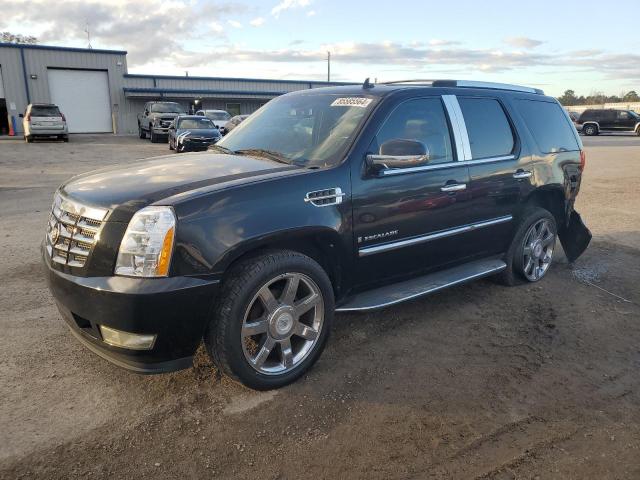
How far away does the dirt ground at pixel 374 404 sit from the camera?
2605 mm

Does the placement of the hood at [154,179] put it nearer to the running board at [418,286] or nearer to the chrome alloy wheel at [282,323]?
the chrome alloy wheel at [282,323]

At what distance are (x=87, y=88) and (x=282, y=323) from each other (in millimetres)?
36783

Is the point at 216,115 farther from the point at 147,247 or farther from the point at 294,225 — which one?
the point at 147,247

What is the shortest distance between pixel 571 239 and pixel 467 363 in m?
3.08

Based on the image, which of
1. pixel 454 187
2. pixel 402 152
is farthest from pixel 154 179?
pixel 454 187

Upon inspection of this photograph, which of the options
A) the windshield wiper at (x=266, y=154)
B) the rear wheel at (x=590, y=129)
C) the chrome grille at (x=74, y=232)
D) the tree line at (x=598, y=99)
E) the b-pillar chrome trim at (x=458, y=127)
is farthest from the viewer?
the tree line at (x=598, y=99)

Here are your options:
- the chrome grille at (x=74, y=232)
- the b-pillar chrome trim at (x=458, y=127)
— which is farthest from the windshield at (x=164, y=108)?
the chrome grille at (x=74, y=232)

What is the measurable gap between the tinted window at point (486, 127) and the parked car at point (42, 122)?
988 inches

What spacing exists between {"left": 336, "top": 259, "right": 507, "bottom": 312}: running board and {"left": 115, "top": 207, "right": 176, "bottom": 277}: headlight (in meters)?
1.30

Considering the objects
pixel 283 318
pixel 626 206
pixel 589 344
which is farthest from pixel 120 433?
pixel 626 206

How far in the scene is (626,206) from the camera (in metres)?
9.55

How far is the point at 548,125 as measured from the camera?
531 cm

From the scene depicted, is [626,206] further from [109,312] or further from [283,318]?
[109,312]

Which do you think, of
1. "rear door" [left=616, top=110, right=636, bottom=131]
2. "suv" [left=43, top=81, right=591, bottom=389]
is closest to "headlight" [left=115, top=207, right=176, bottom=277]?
"suv" [left=43, top=81, right=591, bottom=389]
